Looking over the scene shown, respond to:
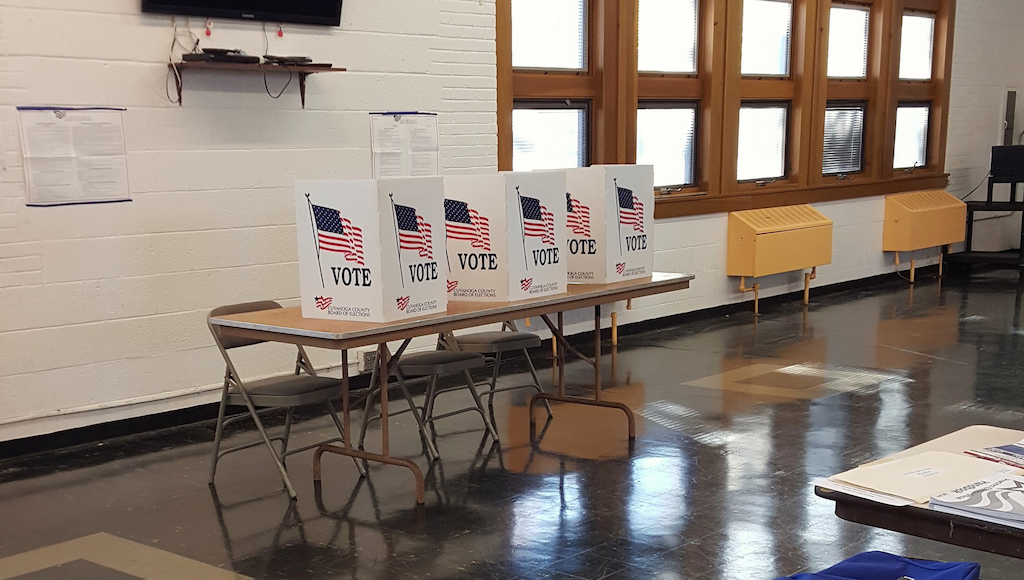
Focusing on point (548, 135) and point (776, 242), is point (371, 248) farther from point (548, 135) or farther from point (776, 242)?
point (776, 242)

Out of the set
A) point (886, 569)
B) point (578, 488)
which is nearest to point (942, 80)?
point (578, 488)

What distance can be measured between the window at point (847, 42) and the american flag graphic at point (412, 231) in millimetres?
6616

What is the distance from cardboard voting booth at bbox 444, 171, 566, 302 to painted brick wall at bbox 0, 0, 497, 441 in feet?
5.24

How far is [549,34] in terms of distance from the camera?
7105mm

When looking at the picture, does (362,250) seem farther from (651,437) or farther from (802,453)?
(802,453)

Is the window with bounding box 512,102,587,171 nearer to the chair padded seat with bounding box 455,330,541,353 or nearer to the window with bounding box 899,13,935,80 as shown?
the chair padded seat with bounding box 455,330,541,353

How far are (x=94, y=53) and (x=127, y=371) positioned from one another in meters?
1.53

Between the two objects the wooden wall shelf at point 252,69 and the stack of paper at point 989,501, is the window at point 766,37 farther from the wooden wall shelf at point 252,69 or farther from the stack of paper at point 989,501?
the stack of paper at point 989,501

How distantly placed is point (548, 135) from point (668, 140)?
4.18 feet

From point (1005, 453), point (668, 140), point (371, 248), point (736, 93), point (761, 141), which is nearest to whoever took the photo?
point (1005, 453)

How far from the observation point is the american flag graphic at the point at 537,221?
4227mm

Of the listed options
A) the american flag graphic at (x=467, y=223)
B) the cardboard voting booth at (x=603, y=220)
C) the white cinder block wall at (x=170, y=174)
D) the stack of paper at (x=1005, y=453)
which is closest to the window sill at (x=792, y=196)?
the white cinder block wall at (x=170, y=174)

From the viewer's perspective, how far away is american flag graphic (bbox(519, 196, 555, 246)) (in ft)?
13.9

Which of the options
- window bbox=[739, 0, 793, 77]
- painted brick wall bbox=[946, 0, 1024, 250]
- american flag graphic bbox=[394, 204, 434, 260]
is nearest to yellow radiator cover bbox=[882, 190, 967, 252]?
painted brick wall bbox=[946, 0, 1024, 250]
